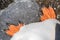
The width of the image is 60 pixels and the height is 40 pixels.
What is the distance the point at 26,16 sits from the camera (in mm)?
1143

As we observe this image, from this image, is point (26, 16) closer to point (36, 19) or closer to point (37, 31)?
point (36, 19)

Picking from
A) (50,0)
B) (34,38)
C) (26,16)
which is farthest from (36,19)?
(34,38)

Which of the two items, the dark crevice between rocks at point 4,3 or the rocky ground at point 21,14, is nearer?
the rocky ground at point 21,14

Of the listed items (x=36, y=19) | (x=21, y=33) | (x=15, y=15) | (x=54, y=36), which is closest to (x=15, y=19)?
(x=15, y=15)

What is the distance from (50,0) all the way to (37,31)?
37 cm

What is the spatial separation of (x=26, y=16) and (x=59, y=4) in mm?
258

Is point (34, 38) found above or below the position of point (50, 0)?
below

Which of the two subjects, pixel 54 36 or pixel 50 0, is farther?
pixel 50 0

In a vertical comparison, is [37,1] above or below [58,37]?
above

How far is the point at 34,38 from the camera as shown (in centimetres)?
88

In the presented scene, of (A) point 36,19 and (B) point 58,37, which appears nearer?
(B) point 58,37

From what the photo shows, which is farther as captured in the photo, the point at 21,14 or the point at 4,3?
the point at 4,3

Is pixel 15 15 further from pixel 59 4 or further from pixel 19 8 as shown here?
pixel 59 4

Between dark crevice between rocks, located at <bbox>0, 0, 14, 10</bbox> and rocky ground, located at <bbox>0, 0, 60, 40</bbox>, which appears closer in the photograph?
rocky ground, located at <bbox>0, 0, 60, 40</bbox>
